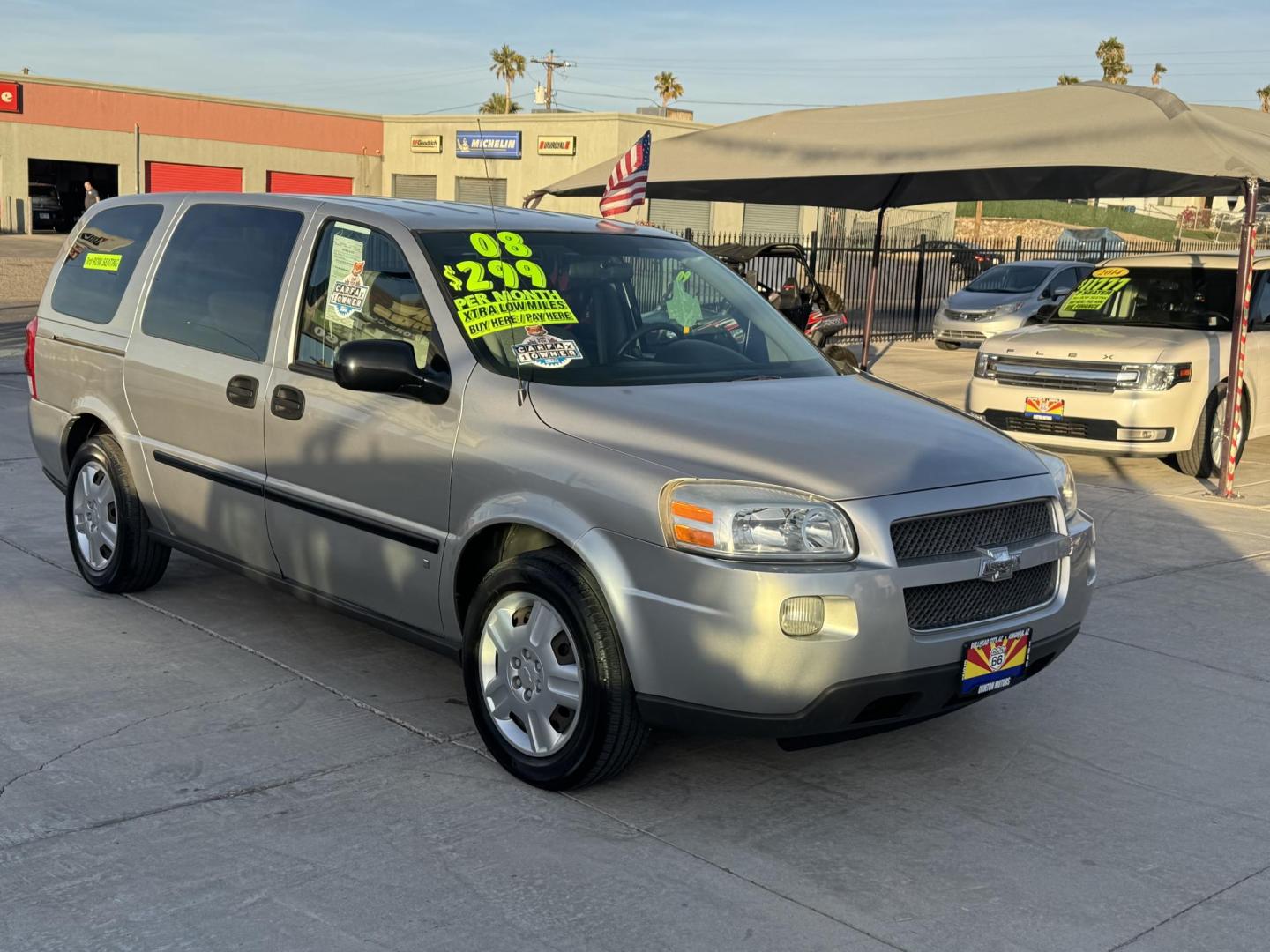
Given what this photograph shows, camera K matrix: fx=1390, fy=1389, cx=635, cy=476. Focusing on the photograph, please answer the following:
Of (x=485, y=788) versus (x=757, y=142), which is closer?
(x=485, y=788)

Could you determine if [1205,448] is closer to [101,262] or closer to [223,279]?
[223,279]

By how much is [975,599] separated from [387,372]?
79.0 inches

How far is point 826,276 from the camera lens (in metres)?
24.8

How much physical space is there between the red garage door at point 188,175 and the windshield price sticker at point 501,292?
47.1 meters

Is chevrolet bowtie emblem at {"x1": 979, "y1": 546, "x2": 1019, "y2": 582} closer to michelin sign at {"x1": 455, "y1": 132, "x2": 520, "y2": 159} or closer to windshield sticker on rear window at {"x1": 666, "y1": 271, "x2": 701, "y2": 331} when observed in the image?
windshield sticker on rear window at {"x1": 666, "y1": 271, "x2": 701, "y2": 331}

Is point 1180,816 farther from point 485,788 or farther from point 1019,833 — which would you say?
point 485,788

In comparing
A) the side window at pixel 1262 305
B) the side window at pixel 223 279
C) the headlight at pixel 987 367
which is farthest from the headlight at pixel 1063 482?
the side window at pixel 1262 305

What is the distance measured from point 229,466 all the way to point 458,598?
1387 mm

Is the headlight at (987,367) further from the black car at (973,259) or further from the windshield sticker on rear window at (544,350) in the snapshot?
the black car at (973,259)

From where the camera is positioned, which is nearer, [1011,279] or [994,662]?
[994,662]

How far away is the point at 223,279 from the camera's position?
5672 mm

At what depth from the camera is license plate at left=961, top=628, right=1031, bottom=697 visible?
4145 millimetres

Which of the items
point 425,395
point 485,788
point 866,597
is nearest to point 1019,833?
point 866,597

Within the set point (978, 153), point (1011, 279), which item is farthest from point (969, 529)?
point (1011, 279)
